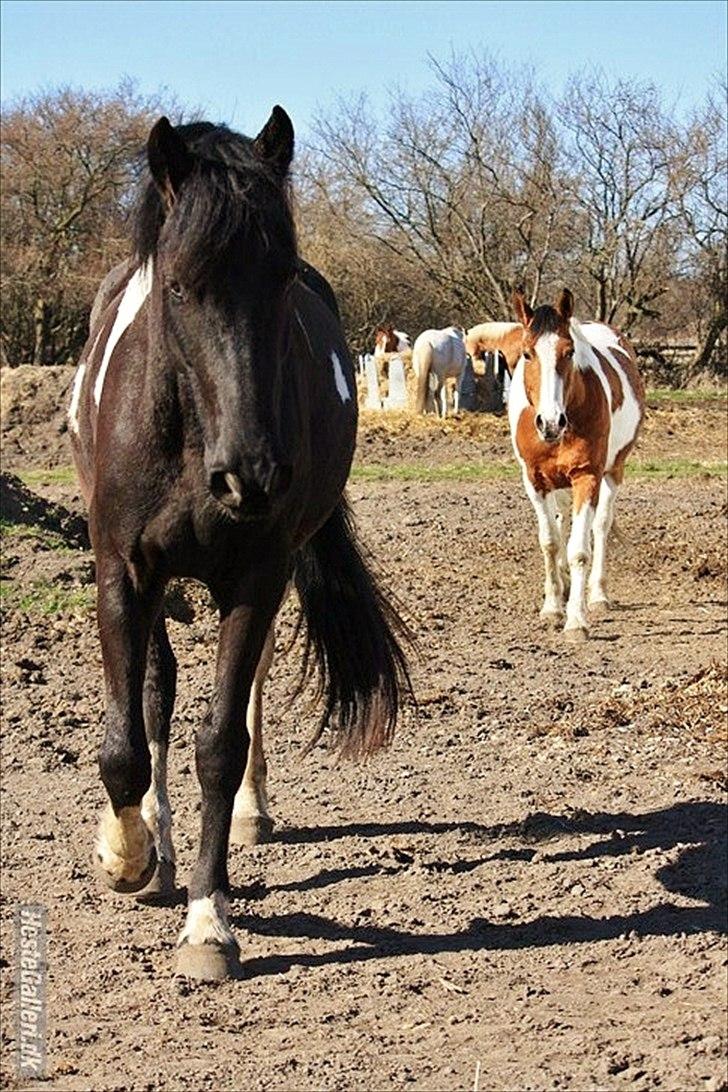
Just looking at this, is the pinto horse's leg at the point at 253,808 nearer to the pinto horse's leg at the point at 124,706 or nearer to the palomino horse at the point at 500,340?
the pinto horse's leg at the point at 124,706

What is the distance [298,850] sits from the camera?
5.45 m

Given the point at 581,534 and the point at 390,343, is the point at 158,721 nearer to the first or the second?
the point at 581,534

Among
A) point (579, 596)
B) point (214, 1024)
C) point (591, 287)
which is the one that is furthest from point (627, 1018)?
point (591, 287)

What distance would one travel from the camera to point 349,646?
→ 18.8ft

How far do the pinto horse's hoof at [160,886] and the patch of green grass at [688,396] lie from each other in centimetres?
2289

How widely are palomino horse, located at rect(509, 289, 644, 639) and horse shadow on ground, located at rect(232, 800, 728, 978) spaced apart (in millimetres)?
3535

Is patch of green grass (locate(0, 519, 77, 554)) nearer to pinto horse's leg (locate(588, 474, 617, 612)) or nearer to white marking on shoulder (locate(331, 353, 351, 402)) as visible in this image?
pinto horse's leg (locate(588, 474, 617, 612))

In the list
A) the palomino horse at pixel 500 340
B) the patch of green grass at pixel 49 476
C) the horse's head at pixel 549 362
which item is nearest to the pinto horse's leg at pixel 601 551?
the palomino horse at pixel 500 340

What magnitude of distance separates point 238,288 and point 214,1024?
1.81 m

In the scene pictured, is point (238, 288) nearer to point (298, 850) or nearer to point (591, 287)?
point (298, 850)

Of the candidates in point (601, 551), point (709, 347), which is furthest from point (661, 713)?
point (709, 347)

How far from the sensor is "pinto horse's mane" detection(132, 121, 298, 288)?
3756 millimetres

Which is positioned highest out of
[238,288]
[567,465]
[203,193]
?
[203,193]

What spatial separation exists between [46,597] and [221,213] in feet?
19.0
